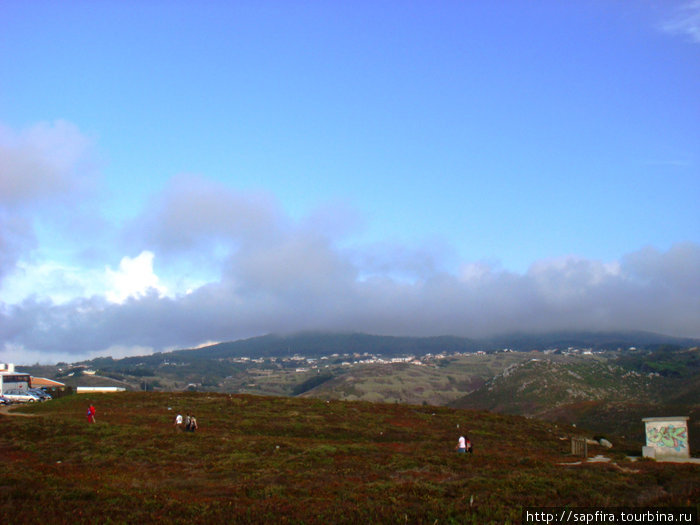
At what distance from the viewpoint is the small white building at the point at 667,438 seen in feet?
115

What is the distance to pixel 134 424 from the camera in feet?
156

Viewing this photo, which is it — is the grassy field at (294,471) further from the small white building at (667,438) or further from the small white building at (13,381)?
the small white building at (13,381)

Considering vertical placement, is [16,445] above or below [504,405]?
above

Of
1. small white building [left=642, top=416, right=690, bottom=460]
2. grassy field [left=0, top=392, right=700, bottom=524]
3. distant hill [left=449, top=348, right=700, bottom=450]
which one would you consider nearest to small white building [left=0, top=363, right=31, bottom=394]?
grassy field [left=0, top=392, right=700, bottom=524]

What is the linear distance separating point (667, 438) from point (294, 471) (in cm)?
2450

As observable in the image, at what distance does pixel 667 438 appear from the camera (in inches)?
1405

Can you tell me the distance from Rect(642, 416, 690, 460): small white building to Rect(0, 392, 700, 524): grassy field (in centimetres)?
287

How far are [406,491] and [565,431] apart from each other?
40.5m

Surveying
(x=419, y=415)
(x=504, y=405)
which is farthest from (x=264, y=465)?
(x=504, y=405)

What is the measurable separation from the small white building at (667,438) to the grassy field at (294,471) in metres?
2.87

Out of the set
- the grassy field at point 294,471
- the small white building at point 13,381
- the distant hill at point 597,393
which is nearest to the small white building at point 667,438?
the grassy field at point 294,471

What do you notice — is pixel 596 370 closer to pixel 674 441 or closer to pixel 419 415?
pixel 419 415

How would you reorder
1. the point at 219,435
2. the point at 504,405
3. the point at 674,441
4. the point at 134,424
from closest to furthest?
the point at 674,441 → the point at 219,435 → the point at 134,424 → the point at 504,405

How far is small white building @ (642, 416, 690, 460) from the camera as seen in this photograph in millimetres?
35062
